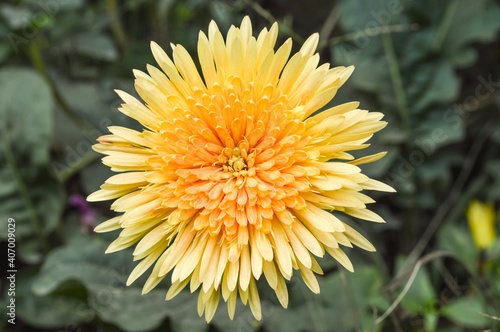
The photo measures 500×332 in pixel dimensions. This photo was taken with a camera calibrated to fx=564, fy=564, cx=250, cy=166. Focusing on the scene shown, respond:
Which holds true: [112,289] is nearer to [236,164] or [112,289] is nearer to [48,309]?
[48,309]

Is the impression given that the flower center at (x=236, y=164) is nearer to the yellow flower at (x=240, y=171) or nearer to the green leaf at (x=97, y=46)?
the yellow flower at (x=240, y=171)

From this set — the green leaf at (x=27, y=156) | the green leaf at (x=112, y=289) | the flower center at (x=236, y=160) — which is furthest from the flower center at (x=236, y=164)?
the green leaf at (x=27, y=156)

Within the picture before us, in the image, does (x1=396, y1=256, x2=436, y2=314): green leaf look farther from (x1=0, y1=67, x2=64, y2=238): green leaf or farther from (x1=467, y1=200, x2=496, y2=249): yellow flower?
(x1=0, y1=67, x2=64, y2=238): green leaf

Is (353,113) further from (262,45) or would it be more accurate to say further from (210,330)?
(210,330)

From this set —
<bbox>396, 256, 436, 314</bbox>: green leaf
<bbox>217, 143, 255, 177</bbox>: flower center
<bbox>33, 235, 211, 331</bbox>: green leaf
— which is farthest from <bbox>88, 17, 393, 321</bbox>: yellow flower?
<bbox>396, 256, 436, 314</bbox>: green leaf

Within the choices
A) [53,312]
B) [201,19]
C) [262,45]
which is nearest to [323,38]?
[201,19]
